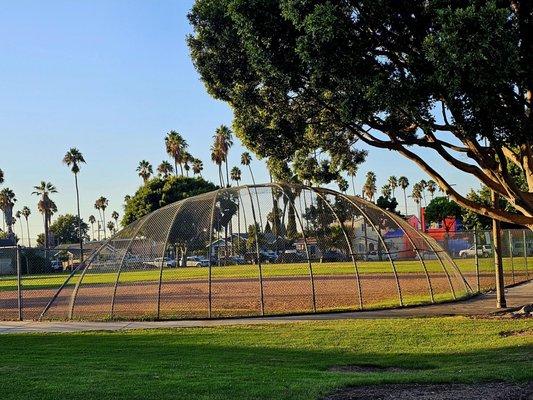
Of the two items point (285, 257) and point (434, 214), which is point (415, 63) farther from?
point (434, 214)

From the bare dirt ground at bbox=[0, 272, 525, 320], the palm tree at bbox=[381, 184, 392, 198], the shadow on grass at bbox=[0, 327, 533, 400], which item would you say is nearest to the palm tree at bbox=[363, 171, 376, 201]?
the palm tree at bbox=[381, 184, 392, 198]

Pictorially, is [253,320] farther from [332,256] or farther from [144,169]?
[144,169]

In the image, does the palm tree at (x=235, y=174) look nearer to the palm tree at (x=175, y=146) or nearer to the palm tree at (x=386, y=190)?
the palm tree at (x=175, y=146)

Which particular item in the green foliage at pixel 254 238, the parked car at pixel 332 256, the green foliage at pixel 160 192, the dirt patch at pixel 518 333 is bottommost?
the dirt patch at pixel 518 333

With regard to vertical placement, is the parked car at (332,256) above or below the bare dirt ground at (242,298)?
above

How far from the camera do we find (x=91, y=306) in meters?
24.1

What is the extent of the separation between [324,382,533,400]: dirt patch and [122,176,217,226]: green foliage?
6912 cm

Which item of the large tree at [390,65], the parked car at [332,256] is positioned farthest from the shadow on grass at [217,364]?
the parked car at [332,256]

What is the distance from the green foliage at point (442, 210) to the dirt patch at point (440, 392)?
68777 mm

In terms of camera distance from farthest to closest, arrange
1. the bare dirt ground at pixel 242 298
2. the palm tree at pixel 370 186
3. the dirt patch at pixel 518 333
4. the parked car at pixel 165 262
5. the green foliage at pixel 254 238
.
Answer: the palm tree at pixel 370 186 < the bare dirt ground at pixel 242 298 < the green foliage at pixel 254 238 < the parked car at pixel 165 262 < the dirt patch at pixel 518 333

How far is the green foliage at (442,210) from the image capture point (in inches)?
3002

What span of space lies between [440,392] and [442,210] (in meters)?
70.4

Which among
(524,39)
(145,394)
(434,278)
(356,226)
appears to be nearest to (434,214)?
(434,278)

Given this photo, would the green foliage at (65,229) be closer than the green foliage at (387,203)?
No
